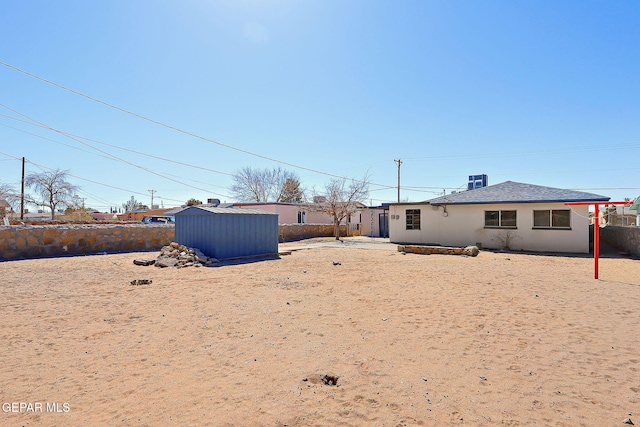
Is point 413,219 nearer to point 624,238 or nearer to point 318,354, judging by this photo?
point 624,238

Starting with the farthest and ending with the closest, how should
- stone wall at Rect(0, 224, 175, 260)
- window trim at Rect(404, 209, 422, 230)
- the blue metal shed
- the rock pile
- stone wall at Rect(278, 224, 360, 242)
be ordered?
stone wall at Rect(278, 224, 360, 242)
window trim at Rect(404, 209, 422, 230)
the blue metal shed
stone wall at Rect(0, 224, 175, 260)
the rock pile

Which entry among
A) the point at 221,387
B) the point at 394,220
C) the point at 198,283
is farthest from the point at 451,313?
the point at 394,220

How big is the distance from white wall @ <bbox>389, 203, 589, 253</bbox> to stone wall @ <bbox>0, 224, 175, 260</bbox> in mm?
13043

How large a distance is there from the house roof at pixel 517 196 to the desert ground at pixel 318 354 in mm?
9157

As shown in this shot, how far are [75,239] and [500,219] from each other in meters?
19.0

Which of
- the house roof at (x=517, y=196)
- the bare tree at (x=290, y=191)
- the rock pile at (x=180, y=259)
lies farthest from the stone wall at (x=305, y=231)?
the bare tree at (x=290, y=191)

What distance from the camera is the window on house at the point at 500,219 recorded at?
59.5 ft

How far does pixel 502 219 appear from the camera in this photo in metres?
18.4

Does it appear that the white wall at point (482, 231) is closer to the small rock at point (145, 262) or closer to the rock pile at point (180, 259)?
the rock pile at point (180, 259)

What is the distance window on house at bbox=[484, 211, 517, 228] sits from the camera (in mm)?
18141

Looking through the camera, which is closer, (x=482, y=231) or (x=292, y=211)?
(x=482, y=231)

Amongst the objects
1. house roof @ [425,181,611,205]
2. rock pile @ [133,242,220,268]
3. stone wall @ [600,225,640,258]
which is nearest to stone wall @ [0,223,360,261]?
rock pile @ [133,242,220,268]

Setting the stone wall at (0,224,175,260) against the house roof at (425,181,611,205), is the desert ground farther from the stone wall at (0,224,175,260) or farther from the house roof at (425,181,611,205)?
the house roof at (425,181,611,205)

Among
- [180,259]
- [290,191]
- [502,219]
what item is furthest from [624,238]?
[290,191]
